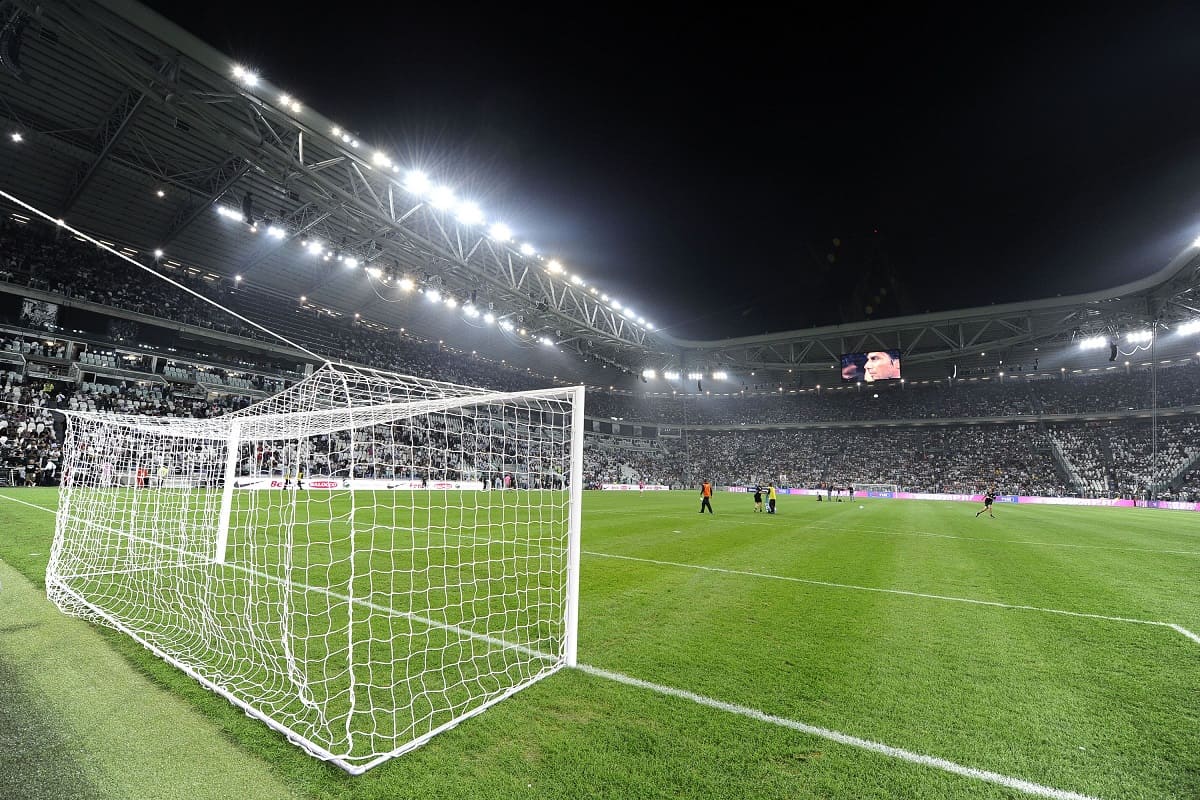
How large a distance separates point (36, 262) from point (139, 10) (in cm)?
2029

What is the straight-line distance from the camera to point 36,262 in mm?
23312

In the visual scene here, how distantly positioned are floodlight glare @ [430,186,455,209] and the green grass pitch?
1499 centimetres

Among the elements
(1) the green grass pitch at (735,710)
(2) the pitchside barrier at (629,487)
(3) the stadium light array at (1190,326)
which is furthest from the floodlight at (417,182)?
(3) the stadium light array at (1190,326)

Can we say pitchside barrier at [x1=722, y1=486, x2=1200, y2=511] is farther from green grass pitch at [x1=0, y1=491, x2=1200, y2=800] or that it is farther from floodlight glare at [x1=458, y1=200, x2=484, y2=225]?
green grass pitch at [x1=0, y1=491, x2=1200, y2=800]

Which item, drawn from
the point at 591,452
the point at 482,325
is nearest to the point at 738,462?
the point at 591,452

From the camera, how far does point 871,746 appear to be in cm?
280

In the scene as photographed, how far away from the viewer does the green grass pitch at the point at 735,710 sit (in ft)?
8.02

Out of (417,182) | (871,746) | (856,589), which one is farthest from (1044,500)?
(871,746)

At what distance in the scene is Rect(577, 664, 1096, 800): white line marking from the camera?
246cm

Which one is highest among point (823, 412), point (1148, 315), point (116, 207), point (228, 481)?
point (116, 207)

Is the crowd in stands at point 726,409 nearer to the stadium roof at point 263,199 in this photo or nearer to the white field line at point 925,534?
the stadium roof at point 263,199

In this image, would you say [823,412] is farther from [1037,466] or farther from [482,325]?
[482,325]

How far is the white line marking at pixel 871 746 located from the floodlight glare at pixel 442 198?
59.7 ft

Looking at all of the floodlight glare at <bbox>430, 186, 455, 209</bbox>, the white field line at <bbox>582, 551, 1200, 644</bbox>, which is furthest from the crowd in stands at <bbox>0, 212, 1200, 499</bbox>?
the floodlight glare at <bbox>430, 186, 455, 209</bbox>
